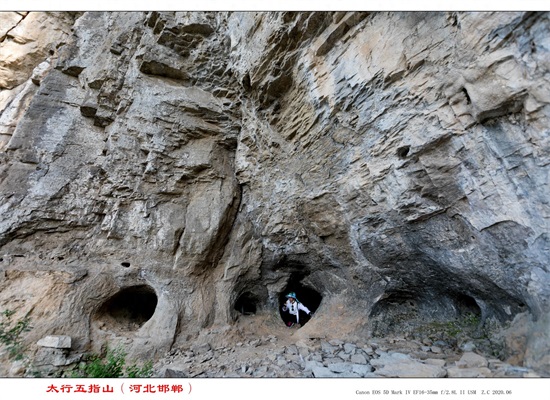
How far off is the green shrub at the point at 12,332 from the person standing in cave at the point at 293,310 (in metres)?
5.41

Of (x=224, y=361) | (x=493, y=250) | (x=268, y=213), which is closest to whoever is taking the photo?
(x=493, y=250)

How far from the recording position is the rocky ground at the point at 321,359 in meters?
3.30

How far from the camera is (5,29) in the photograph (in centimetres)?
866

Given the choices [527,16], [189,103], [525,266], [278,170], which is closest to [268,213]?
[278,170]

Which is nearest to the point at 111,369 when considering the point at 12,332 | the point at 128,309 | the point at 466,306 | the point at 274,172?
the point at 12,332

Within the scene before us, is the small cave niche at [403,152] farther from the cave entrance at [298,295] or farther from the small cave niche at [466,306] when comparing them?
the cave entrance at [298,295]

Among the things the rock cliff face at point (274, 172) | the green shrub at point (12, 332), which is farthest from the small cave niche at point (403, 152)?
the green shrub at point (12, 332)

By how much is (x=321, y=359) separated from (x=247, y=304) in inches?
154

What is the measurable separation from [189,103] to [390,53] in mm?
4991

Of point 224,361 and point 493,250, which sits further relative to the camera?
point 224,361

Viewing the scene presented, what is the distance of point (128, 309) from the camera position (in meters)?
6.32

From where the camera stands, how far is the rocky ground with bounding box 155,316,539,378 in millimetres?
3301

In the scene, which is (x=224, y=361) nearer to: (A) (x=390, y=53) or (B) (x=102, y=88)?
(A) (x=390, y=53)

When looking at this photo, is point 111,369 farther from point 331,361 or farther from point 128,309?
point 331,361
